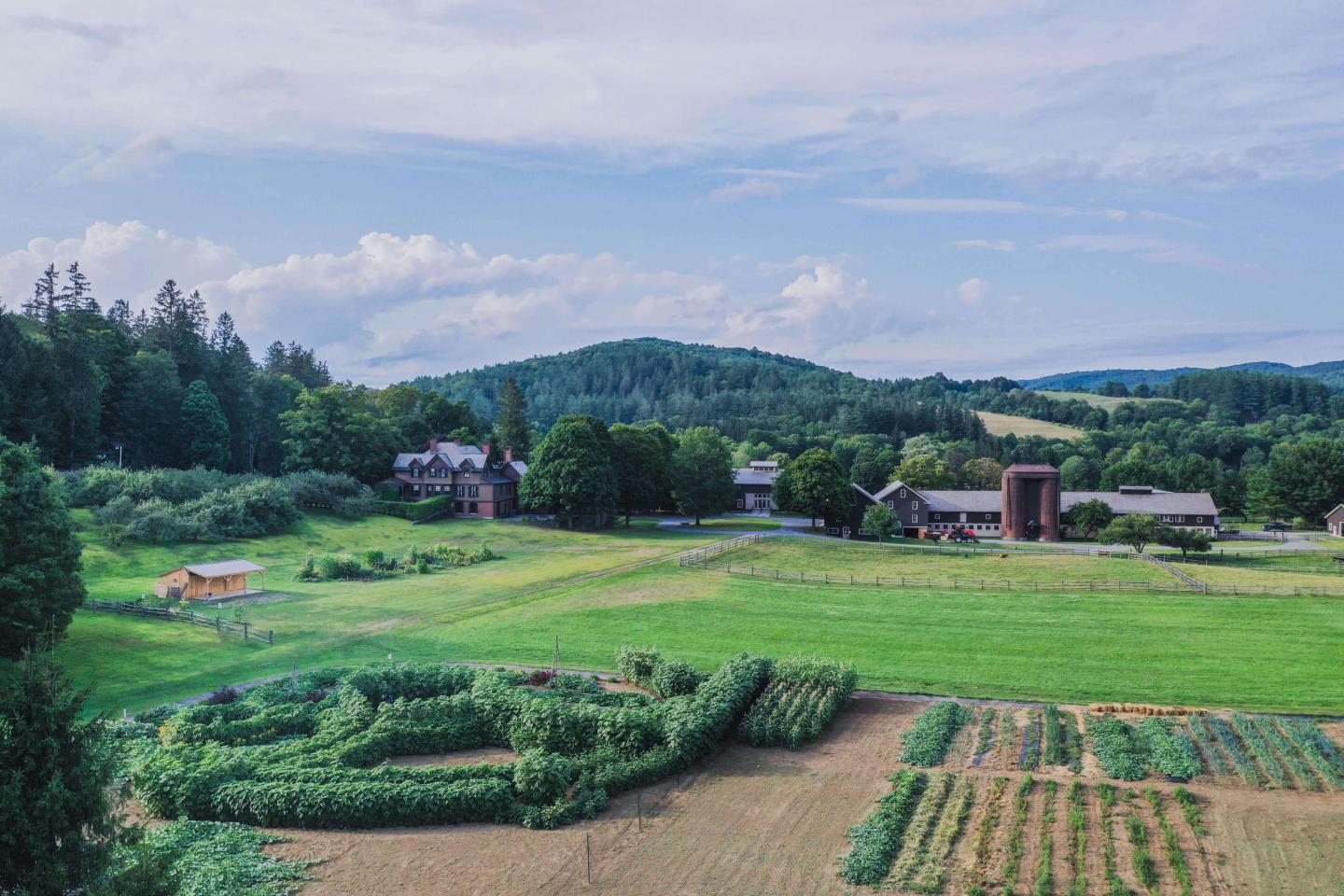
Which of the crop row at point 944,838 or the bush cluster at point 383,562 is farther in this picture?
the bush cluster at point 383,562

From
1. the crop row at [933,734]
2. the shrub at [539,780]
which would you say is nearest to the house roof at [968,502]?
the crop row at [933,734]

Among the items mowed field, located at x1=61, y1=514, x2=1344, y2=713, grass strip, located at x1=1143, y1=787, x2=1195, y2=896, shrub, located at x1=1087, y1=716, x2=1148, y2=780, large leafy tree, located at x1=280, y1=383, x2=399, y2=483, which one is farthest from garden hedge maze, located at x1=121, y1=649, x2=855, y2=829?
large leafy tree, located at x1=280, y1=383, x2=399, y2=483

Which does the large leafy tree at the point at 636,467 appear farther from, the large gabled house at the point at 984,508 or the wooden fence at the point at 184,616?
the wooden fence at the point at 184,616

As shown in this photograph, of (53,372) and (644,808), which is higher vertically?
(53,372)

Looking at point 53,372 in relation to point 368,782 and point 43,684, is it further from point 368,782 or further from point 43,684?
point 43,684

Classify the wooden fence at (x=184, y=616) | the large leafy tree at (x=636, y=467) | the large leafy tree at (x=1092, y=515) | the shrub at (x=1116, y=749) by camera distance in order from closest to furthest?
the shrub at (x=1116, y=749) → the wooden fence at (x=184, y=616) → the large leafy tree at (x=1092, y=515) → the large leafy tree at (x=636, y=467)

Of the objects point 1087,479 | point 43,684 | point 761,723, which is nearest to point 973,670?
point 761,723

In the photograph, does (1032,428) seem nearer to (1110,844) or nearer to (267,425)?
(267,425)
